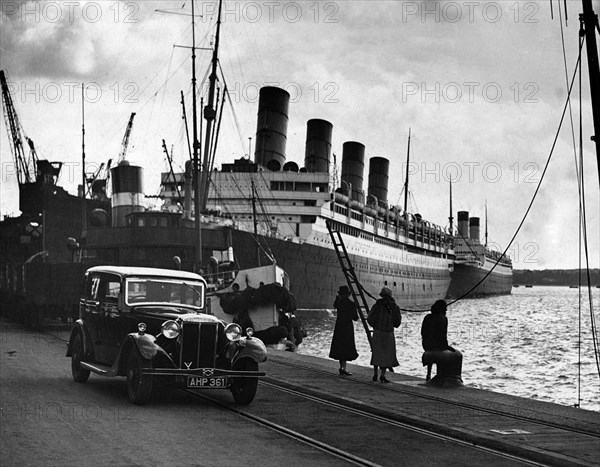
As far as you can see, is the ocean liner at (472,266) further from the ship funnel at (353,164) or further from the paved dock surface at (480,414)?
the paved dock surface at (480,414)

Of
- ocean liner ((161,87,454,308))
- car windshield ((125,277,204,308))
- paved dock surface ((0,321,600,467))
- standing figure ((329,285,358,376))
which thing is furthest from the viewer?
ocean liner ((161,87,454,308))

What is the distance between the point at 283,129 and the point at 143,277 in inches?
2246

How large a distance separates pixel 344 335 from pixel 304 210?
47.9 m

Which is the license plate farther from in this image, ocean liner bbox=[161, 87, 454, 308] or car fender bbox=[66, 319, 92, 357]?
ocean liner bbox=[161, 87, 454, 308]

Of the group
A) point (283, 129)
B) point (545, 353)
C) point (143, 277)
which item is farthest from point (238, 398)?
point (283, 129)

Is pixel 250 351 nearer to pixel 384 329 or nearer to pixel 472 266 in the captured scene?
pixel 384 329

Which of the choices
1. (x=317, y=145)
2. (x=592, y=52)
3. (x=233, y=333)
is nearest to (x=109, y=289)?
(x=233, y=333)

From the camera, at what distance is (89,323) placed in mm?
13289

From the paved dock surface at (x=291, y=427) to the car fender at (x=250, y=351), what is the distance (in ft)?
2.21

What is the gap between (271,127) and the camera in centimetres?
6738

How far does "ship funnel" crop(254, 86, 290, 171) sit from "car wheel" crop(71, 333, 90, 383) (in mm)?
53768

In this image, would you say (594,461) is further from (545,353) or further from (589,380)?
(545,353)

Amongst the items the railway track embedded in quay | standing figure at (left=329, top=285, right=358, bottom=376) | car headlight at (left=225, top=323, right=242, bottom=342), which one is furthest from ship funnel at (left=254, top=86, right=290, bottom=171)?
car headlight at (left=225, top=323, right=242, bottom=342)

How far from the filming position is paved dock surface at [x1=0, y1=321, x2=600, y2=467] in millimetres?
7605
